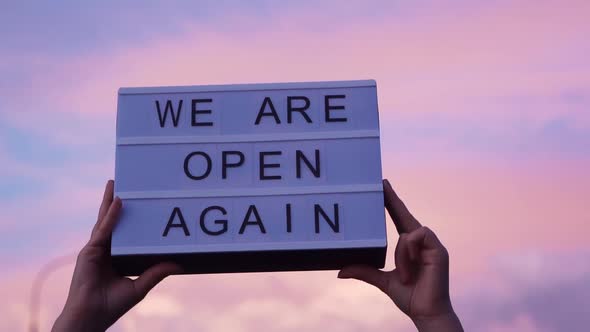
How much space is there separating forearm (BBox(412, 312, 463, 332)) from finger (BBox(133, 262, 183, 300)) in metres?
1.70

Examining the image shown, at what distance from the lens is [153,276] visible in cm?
668

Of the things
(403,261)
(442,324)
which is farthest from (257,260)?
(442,324)

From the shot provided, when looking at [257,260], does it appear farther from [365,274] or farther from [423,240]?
[423,240]

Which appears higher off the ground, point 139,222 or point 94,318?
point 139,222

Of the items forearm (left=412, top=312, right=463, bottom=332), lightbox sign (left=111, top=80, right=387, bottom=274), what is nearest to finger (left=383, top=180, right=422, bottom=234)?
lightbox sign (left=111, top=80, right=387, bottom=274)

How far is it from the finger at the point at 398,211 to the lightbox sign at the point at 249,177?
169mm

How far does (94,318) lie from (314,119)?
6.66ft

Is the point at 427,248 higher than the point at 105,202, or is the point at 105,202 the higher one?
the point at 105,202

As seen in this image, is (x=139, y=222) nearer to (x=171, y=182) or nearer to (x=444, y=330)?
(x=171, y=182)

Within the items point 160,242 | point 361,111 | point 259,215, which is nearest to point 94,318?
point 160,242

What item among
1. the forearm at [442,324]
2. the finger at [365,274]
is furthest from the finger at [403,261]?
the forearm at [442,324]

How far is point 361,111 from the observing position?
267 inches

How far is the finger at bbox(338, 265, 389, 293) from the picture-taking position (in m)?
6.75

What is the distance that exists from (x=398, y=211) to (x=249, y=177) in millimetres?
1053
